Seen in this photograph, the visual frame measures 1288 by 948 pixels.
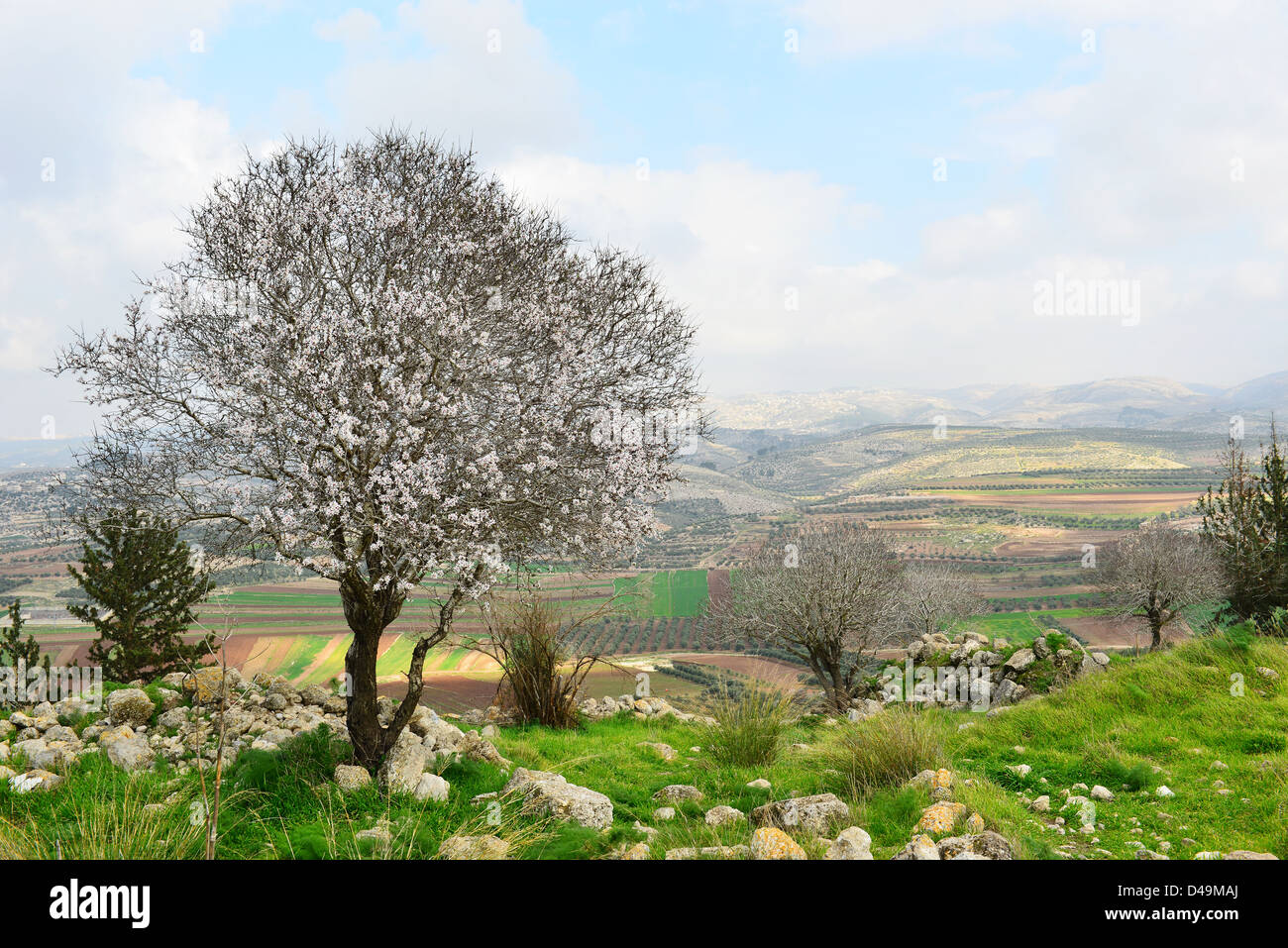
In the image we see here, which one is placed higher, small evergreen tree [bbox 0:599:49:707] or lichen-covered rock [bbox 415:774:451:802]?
lichen-covered rock [bbox 415:774:451:802]

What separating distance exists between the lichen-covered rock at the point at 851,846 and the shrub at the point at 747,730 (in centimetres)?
405

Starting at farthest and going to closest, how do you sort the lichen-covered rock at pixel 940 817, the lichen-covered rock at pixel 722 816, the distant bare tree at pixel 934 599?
the distant bare tree at pixel 934 599, the lichen-covered rock at pixel 722 816, the lichen-covered rock at pixel 940 817

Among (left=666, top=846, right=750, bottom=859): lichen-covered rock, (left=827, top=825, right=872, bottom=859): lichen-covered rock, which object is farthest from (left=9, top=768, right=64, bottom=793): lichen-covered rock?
(left=827, top=825, right=872, bottom=859): lichen-covered rock

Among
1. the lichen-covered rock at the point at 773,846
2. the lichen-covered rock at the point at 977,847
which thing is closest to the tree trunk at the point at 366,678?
the lichen-covered rock at the point at 773,846

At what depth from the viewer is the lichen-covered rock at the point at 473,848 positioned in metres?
5.35

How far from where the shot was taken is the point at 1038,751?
29.2 feet

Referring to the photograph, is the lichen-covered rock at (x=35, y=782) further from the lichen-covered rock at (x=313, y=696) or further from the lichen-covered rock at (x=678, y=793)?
the lichen-covered rock at (x=678, y=793)

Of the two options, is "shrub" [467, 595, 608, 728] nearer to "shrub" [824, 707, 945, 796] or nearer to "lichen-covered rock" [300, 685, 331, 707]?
"lichen-covered rock" [300, 685, 331, 707]

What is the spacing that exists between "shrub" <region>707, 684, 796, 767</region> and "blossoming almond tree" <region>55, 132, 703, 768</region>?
3602 mm

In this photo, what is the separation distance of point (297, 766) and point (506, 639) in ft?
17.4

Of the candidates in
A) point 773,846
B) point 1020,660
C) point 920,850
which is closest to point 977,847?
point 920,850

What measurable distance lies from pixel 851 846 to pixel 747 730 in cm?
441

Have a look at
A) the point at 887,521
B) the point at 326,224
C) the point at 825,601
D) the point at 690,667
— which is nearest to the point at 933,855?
the point at 326,224

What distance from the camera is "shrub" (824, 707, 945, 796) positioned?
7684 millimetres
